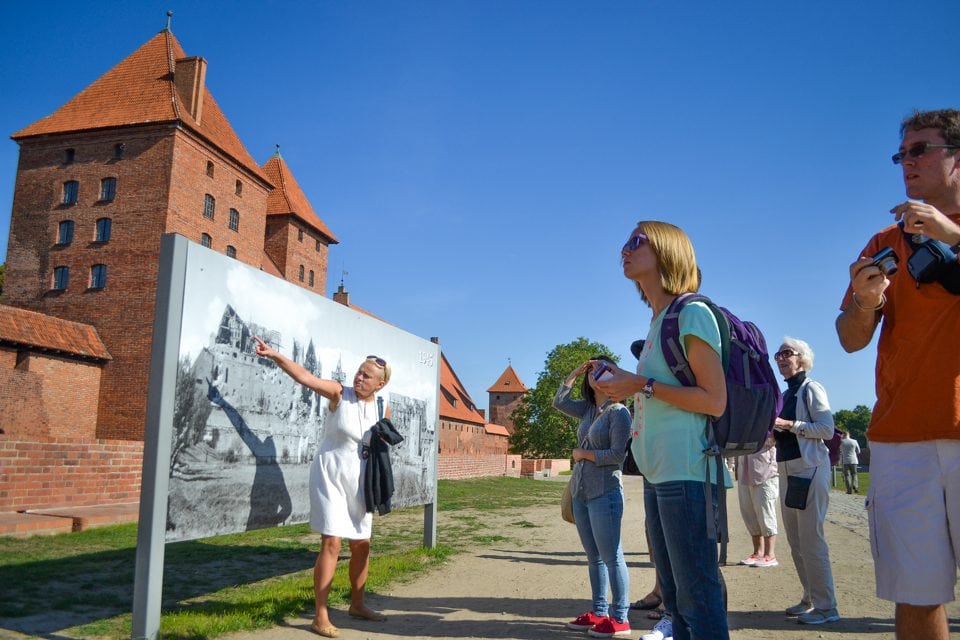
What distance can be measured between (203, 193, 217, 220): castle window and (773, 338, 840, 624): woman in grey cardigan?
34804 millimetres

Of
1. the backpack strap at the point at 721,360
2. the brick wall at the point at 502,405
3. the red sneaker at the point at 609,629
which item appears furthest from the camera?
the brick wall at the point at 502,405

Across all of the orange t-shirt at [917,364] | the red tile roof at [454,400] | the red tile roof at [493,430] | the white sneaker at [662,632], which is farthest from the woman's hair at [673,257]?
the red tile roof at [493,430]

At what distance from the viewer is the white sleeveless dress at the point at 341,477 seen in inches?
194

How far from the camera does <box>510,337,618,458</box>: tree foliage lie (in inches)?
2657

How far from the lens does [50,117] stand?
37.4 m

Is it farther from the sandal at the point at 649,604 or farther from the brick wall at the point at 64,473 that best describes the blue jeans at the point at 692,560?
the brick wall at the point at 64,473

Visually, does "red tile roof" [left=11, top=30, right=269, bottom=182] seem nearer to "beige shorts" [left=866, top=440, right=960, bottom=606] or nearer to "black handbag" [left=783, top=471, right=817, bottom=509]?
"black handbag" [left=783, top=471, right=817, bottom=509]

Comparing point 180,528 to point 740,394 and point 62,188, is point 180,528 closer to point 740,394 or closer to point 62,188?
point 740,394

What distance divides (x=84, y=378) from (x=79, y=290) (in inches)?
209

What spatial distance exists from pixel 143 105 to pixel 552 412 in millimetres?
45586

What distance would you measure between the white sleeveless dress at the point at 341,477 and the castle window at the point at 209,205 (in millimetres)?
33972

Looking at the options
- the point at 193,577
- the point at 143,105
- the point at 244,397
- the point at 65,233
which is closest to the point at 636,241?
the point at 244,397

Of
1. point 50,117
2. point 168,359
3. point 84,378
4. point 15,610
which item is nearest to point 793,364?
point 168,359

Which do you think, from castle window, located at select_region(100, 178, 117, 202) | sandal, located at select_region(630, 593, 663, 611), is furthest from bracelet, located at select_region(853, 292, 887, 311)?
castle window, located at select_region(100, 178, 117, 202)
